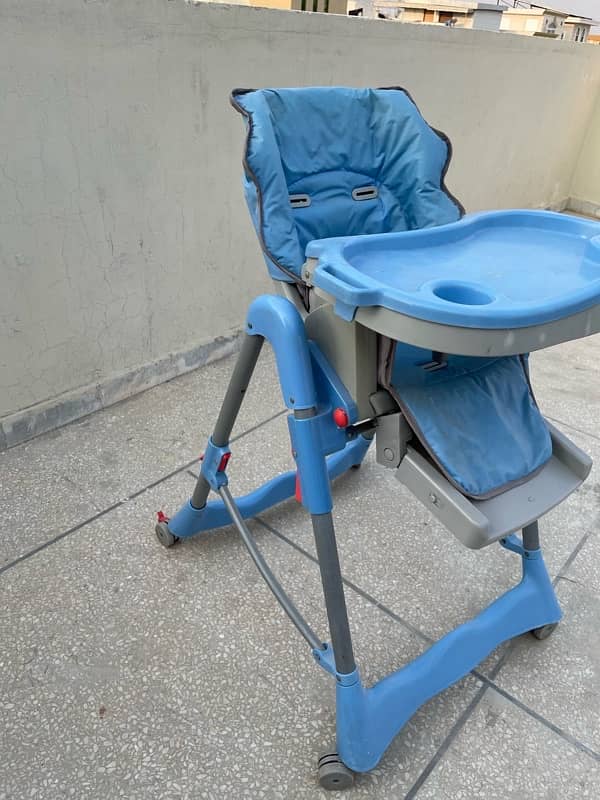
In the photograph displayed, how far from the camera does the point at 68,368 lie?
2230 mm

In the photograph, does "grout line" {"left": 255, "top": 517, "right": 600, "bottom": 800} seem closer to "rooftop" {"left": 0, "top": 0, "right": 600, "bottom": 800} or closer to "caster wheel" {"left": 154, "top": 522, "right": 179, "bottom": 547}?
"rooftop" {"left": 0, "top": 0, "right": 600, "bottom": 800}

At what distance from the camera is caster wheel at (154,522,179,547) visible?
5.61ft

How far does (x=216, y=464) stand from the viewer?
60.1 inches

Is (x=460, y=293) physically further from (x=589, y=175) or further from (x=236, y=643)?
(x=589, y=175)

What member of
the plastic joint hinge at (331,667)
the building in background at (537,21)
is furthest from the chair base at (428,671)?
the building in background at (537,21)

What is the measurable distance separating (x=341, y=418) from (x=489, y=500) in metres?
0.31

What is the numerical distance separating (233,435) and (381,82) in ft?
6.49

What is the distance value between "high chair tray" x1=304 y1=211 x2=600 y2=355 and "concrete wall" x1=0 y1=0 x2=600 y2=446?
1.27 meters

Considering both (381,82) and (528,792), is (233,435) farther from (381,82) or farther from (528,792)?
(381,82)

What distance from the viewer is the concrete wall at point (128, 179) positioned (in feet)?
6.11

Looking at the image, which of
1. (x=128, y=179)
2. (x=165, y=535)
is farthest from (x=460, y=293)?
(x=128, y=179)

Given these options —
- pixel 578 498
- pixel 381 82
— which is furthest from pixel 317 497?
pixel 381 82

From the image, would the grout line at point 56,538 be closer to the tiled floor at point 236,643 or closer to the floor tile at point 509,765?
the tiled floor at point 236,643

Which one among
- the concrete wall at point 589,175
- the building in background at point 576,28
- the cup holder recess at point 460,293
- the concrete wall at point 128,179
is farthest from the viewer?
the building in background at point 576,28
